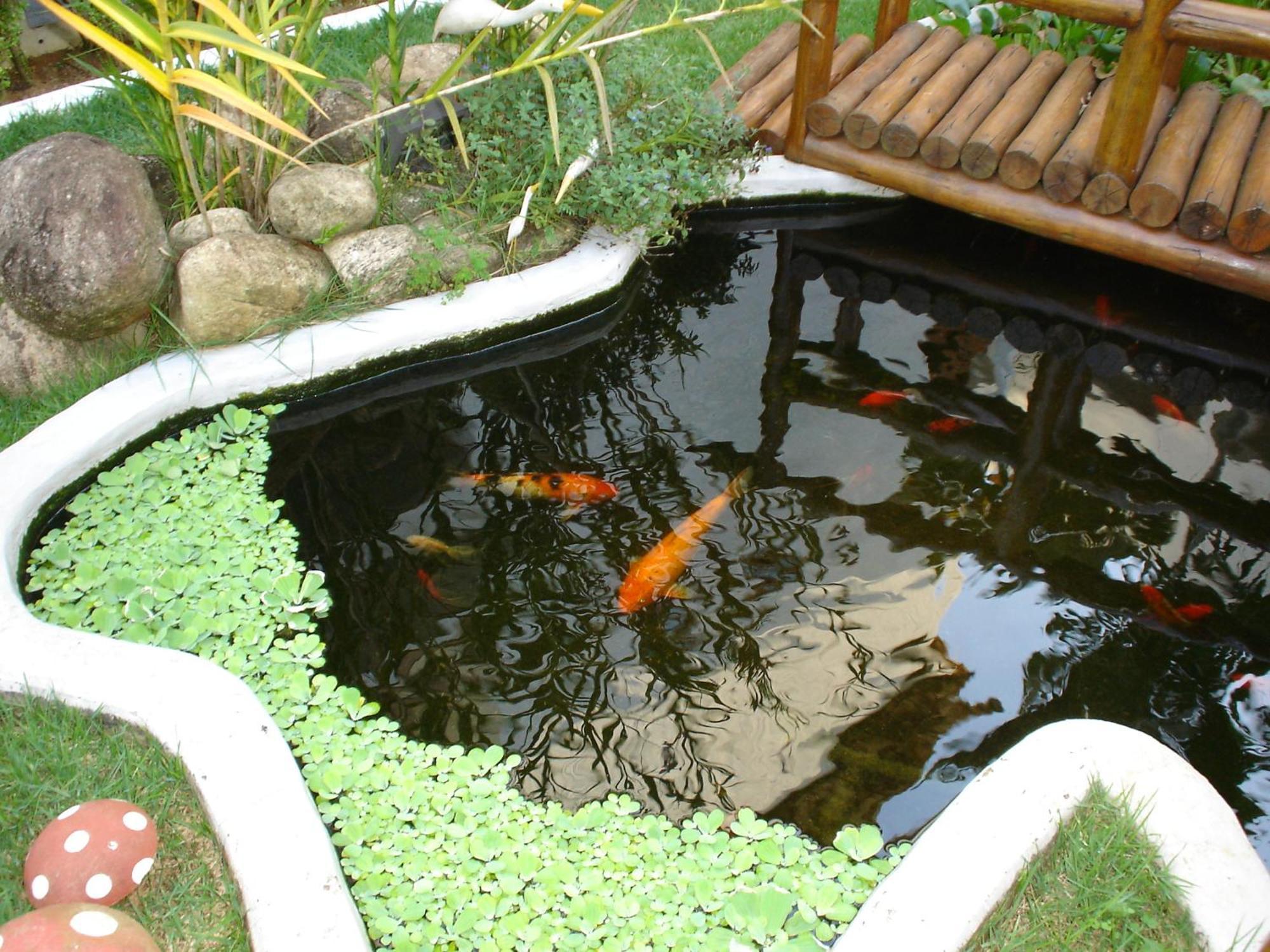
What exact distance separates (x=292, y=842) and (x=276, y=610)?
40.5 inches

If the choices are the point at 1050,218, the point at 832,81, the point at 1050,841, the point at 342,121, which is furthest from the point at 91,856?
the point at 832,81


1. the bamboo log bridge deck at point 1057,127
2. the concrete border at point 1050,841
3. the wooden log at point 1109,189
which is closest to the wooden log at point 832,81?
the bamboo log bridge deck at point 1057,127

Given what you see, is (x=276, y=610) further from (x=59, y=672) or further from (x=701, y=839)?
(x=701, y=839)

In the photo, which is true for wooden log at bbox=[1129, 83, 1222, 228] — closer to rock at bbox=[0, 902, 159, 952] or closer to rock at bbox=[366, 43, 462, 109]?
rock at bbox=[366, 43, 462, 109]

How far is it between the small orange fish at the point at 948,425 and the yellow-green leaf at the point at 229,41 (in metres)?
2.48

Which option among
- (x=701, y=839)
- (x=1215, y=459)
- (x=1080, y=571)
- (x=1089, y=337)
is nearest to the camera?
(x=701, y=839)

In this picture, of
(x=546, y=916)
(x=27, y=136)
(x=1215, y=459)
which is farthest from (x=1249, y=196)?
(x=27, y=136)

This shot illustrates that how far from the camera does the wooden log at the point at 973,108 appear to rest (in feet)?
15.4

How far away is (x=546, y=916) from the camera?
7.55 ft

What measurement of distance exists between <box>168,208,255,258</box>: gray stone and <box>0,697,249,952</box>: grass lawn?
6.61 feet

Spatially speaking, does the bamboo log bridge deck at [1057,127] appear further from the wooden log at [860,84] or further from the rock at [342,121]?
the rock at [342,121]

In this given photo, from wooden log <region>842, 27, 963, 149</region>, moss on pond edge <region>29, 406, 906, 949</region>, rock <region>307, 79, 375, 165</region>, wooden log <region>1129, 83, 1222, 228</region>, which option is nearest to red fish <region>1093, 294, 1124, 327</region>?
wooden log <region>1129, 83, 1222, 228</region>

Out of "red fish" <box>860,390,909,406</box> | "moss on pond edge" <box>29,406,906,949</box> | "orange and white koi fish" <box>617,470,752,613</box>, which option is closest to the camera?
"moss on pond edge" <box>29,406,906,949</box>

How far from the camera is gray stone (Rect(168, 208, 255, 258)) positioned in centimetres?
391
